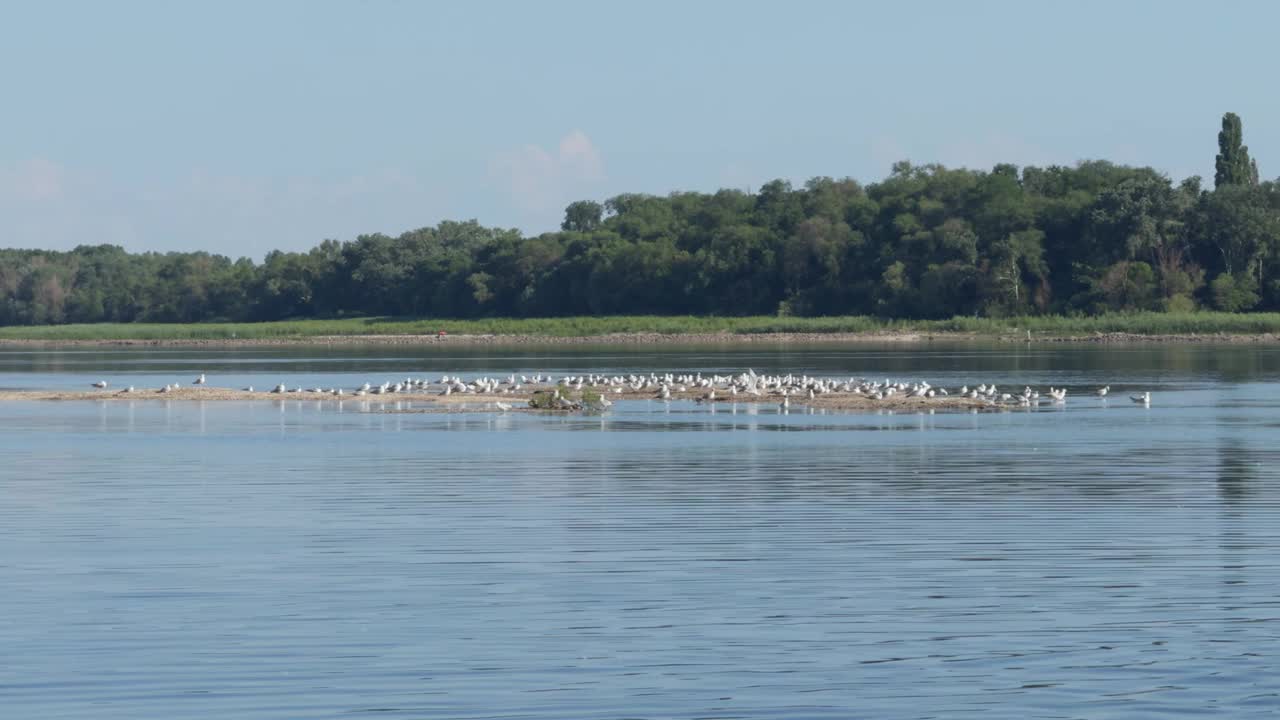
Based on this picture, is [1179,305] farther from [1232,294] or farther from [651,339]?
[651,339]

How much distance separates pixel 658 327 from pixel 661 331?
1.07 meters

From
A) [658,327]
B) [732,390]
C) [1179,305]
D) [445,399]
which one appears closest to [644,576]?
[445,399]

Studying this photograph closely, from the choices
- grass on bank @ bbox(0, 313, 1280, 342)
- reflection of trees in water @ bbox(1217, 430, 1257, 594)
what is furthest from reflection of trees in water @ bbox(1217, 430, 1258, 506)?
grass on bank @ bbox(0, 313, 1280, 342)

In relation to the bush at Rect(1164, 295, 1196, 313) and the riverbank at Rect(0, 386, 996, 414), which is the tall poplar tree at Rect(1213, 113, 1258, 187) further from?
the riverbank at Rect(0, 386, 996, 414)

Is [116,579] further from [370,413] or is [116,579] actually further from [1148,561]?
[370,413]

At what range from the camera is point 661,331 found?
147 meters

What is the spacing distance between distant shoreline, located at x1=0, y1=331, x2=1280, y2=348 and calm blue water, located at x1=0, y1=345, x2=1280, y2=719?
81055 millimetres

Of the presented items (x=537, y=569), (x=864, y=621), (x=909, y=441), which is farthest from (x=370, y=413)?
(x=864, y=621)

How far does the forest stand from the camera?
126 m

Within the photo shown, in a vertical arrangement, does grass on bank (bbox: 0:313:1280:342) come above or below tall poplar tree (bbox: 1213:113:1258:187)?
below

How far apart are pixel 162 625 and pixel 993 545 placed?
918 cm

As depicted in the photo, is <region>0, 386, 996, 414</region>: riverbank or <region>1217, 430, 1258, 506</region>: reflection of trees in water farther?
<region>0, 386, 996, 414</region>: riverbank

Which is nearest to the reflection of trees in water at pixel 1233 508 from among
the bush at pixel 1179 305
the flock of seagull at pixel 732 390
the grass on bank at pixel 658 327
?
the flock of seagull at pixel 732 390

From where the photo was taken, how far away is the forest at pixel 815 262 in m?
126
